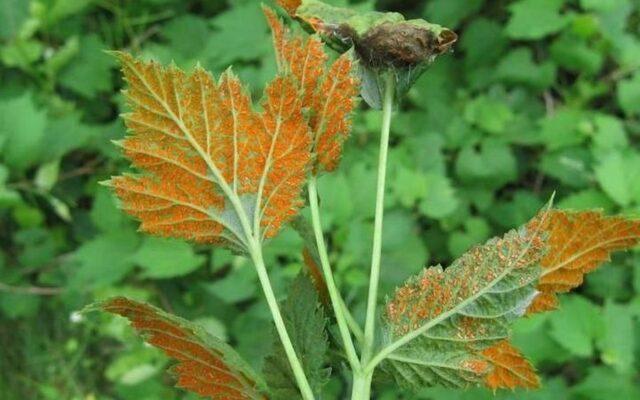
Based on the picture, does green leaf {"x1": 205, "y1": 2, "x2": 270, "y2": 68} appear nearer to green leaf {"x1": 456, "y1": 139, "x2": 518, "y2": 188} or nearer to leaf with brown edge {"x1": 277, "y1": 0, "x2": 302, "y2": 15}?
green leaf {"x1": 456, "y1": 139, "x2": 518, "y2": 188}

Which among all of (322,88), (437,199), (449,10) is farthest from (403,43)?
(449,10)

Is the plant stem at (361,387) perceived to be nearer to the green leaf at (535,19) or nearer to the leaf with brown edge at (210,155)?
the leaf with brown edge at (210,155)

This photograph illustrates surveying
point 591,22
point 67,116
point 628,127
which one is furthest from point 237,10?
point 628,127

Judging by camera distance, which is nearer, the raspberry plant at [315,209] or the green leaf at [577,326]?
the raspberry plant at [315,209]

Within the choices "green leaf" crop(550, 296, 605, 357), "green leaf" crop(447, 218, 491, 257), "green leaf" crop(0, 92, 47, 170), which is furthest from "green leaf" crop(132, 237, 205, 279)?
"green leaf" crop(550, 296, 605, 357)

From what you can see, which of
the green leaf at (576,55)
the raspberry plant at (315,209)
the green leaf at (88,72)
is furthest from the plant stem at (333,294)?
the green leaf at (88,72)

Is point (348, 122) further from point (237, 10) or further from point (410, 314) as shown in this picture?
point (237, 10)
